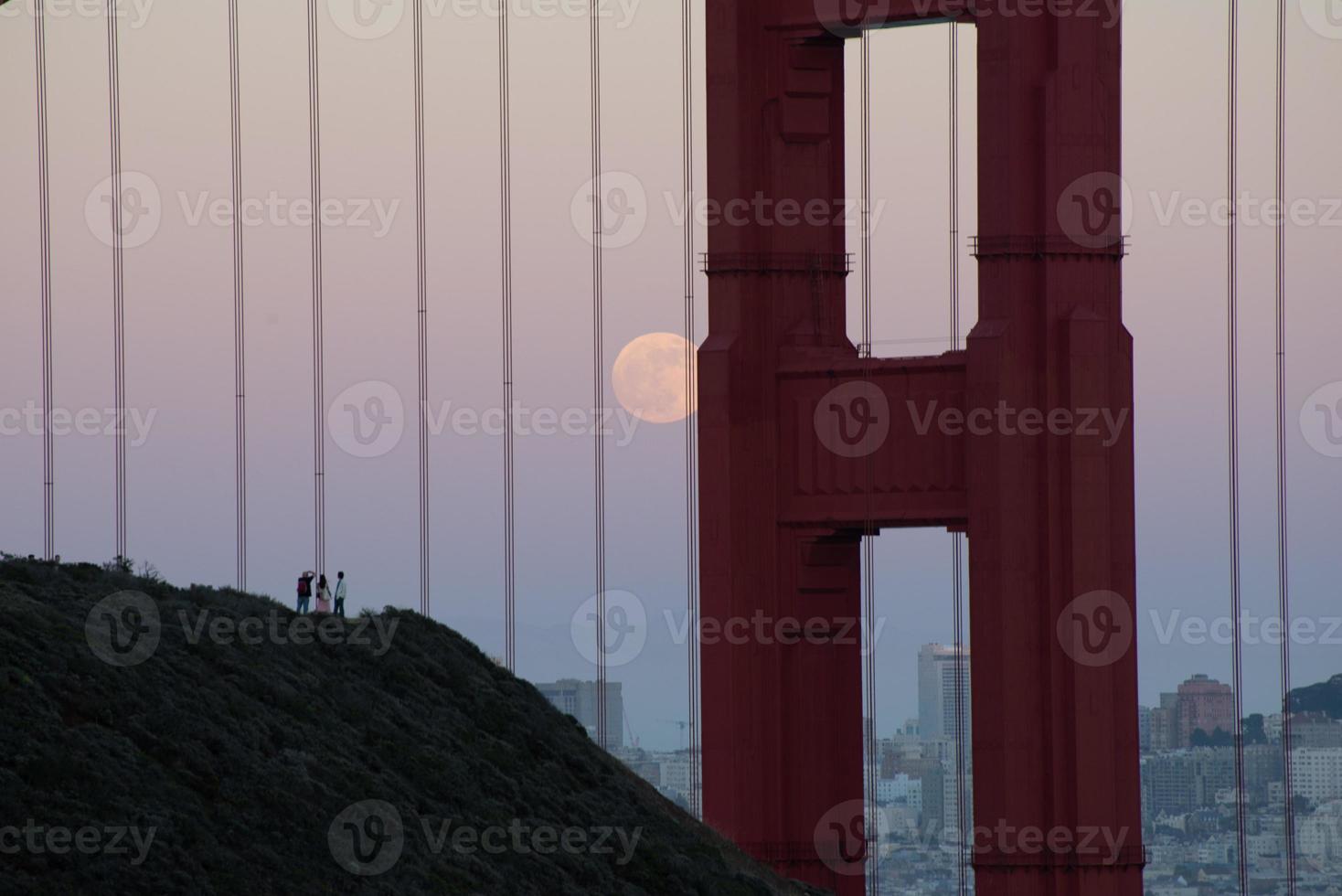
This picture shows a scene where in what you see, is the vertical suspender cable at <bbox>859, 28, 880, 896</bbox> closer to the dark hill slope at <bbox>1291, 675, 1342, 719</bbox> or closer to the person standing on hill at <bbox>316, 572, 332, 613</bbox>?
the person standing on hill at <bbox>316, 572, 332, 613</bbox>

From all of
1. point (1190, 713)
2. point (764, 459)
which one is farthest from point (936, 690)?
point (764, 459)

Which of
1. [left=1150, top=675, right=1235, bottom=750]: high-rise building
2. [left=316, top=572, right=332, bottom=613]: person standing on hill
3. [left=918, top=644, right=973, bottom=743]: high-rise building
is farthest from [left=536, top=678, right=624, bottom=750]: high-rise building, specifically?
[left=1150, top=675, right=1235, bottom=750]: high-rise building

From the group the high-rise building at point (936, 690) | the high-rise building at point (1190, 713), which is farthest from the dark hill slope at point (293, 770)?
the high-rise building at point (1190, 713)

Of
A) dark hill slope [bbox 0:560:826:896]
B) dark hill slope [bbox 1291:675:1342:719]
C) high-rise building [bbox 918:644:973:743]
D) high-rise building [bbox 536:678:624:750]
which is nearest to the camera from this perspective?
dark hill slope [bbox 0:560:826:896]

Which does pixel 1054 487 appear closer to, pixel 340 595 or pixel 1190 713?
pixel 340 595

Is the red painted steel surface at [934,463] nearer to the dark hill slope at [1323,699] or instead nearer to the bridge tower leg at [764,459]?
the bridge tower leg at [764,459]

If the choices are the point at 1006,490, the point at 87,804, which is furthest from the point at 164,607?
the point at 1006,490

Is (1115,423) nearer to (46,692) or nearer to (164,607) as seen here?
(164,607)
